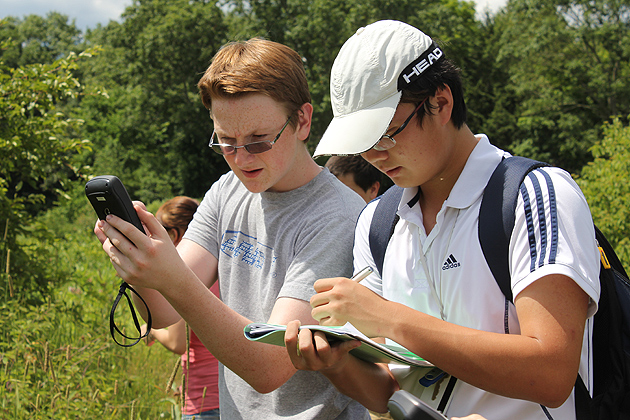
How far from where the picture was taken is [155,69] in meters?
29.4

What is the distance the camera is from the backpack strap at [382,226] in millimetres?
1728

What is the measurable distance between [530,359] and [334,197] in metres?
0.87

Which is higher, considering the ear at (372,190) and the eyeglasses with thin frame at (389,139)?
the eyeglasses with thin frame at (389,139)

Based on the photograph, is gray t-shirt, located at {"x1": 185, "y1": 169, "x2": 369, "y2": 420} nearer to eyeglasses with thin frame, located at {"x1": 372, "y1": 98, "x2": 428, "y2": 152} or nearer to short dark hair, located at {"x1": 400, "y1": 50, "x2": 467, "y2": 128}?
eyeglasses with thin frame, located at {"x1": 372, "y1": 98, "x2": 428, "y2": 152}

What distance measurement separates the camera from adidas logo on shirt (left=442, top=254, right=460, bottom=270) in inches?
58.0

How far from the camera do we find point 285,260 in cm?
188

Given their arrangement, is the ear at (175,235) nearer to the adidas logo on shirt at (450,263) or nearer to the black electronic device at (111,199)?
the black electronic device at (111,199)

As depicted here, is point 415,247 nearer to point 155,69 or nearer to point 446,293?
point 446,293

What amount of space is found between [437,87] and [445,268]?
510 millimetres

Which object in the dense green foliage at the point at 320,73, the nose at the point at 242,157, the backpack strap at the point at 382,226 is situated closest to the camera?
the backpack strap at the point at 382,226

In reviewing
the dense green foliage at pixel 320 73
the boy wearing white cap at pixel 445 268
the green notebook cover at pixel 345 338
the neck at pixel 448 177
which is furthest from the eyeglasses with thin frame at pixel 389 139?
the dense green foliage at pixel 320 73

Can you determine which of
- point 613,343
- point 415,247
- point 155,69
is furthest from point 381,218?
point 155,69

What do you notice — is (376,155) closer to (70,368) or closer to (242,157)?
(242,157)

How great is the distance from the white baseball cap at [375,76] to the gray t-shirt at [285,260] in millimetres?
333
